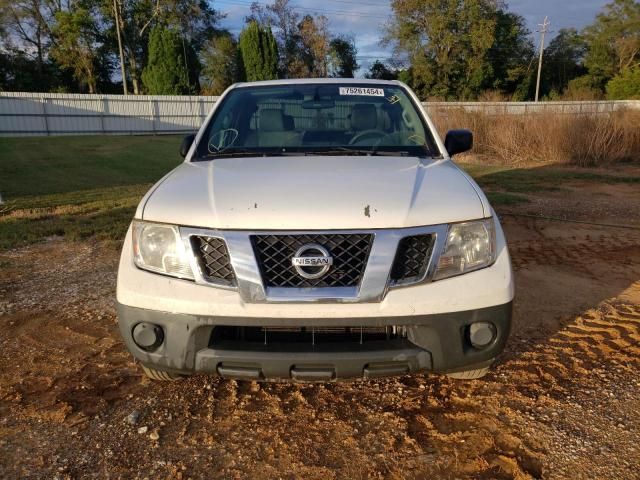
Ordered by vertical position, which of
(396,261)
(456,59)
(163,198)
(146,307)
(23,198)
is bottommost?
(23,198)

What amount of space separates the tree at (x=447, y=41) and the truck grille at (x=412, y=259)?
144ft

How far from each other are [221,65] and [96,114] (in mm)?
16321

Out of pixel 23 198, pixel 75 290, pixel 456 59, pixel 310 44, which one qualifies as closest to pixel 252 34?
pixel 310 44

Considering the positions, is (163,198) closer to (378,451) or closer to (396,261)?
(396,261)

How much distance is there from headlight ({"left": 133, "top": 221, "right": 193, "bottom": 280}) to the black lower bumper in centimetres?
20

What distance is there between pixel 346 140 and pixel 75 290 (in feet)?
8.64

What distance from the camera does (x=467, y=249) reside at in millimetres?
2314

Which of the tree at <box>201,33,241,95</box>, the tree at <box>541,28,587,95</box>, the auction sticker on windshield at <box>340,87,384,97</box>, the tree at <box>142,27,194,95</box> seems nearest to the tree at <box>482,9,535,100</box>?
the tree at <box>541,28,587,95</box>

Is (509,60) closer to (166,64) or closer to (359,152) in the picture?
(166,64)

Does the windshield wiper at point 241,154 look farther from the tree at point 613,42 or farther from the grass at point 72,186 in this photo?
the tree at point 613,42

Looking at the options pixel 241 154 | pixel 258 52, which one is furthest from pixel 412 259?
pixel 258 52

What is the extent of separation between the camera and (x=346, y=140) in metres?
3.45

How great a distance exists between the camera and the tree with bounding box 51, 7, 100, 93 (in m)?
37.5

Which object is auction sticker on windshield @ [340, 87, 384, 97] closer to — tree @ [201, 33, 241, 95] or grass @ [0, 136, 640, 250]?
grass @ [0, 136, 640, 250]
